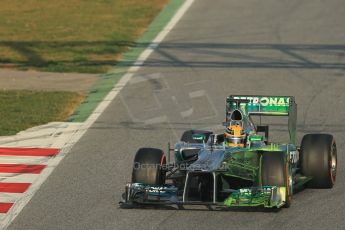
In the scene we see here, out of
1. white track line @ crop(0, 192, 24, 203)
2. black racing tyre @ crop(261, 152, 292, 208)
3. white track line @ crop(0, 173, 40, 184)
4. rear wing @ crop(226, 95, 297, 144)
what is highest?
rear wing @ crop(226, 95, 297, 144)

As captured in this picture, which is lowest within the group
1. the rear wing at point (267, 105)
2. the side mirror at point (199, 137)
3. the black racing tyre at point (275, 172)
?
the black racing tyre at point (275, 172)

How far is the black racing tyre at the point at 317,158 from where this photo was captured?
51.2 feet

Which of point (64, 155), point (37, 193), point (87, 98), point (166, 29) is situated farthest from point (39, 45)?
point (37, 193)

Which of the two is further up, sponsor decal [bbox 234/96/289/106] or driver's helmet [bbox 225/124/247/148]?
sponsor decal [bbox 234/96/289/106]

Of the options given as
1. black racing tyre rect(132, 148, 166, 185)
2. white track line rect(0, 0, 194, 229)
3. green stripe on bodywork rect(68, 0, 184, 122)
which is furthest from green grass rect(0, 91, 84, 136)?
black racing tyre rect(132, 148, 166, 185)

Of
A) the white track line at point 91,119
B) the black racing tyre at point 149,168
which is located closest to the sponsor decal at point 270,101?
the black racing tyre at point 149,168

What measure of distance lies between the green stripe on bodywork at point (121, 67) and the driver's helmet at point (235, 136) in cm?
639

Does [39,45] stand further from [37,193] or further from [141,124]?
[37,193]

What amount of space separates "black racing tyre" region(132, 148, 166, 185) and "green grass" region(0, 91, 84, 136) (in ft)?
18.7

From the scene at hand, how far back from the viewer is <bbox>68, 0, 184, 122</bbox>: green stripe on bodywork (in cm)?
2225

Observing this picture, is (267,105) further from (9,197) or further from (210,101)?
(210,101)

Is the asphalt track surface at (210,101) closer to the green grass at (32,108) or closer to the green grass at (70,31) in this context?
the green grass at (32,108)

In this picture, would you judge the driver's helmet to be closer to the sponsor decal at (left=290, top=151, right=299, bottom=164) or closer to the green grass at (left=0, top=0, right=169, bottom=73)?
the sponsor decal at (left=290, top=151, right=299, bottom=164)

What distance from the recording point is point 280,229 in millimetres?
13961
